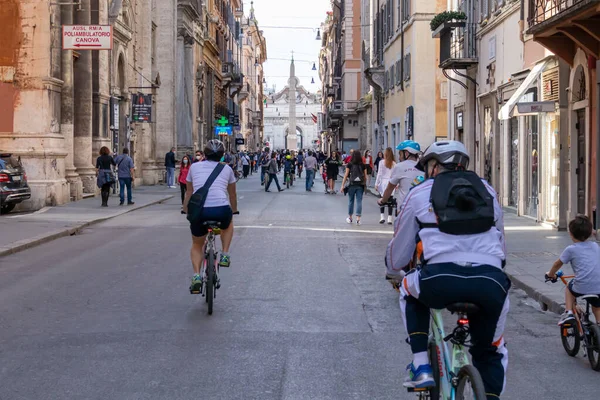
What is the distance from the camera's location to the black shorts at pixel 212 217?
9.83 m

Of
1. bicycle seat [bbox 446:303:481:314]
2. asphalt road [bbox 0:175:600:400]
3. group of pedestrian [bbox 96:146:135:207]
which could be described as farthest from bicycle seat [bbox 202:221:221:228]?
group of pedestrian [bbox 96:146:135:207]

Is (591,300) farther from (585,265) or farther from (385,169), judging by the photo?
(385,169)

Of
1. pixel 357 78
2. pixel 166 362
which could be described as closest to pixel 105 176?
pixel 166 362

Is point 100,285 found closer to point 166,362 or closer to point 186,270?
point 186,270

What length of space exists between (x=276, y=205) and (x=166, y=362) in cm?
2220

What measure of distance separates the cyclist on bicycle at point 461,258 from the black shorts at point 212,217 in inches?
201

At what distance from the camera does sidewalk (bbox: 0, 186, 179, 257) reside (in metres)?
16.9

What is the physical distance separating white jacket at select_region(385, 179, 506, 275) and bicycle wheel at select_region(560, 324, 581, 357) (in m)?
3.07

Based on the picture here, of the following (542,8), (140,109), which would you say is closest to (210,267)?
(542,8)

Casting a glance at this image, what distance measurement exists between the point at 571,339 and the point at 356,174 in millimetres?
14254

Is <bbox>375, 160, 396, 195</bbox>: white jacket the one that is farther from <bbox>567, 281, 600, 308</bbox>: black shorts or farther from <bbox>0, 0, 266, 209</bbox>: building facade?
<bbox>567, 281, 600, 308</bbox>: black shorts

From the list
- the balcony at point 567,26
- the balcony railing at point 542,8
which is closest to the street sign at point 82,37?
the balcony railing at point 542,8

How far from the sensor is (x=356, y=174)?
21.9 m

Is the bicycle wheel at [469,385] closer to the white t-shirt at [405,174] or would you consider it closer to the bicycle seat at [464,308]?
the bicycle seat at [464,308]
